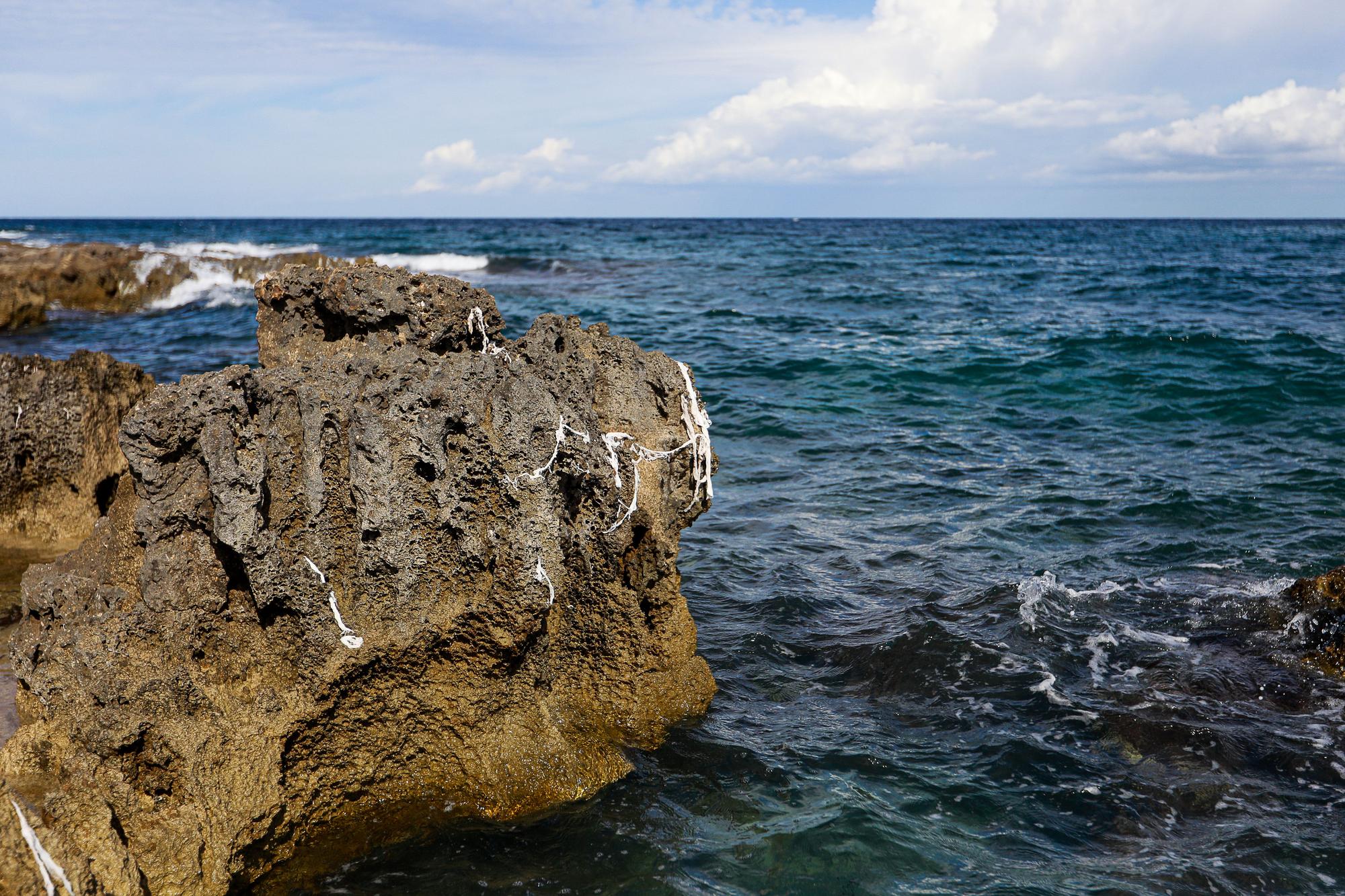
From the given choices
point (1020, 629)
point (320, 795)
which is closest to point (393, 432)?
point (320, 795)

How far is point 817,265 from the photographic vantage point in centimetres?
2694

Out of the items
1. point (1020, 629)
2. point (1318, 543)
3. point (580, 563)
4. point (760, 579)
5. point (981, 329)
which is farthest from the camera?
point (981, 329)

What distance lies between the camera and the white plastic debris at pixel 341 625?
3322 mm

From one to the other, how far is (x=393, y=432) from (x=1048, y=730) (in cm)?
327

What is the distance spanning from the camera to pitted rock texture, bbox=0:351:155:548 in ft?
18.4

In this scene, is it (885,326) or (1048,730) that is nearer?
(1048,730)

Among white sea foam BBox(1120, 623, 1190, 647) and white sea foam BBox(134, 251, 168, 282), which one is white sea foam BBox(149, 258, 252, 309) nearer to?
white sea foam BBox(134, 251, 168, 282)

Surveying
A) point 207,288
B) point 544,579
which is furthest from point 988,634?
point 207,288

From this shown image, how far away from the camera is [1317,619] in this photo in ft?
16.6

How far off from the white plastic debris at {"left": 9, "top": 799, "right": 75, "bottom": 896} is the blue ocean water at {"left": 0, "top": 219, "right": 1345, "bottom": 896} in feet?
2.82

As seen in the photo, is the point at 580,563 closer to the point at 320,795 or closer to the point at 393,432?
the point at 393,432

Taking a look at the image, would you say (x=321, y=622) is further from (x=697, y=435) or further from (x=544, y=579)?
(x=697, y=435)

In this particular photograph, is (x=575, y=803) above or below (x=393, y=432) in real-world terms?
below

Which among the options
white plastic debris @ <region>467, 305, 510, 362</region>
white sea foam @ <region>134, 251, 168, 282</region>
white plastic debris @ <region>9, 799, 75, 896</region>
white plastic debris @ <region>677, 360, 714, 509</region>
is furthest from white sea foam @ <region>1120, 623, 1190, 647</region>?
white sea foam @ <region>134, 251, 168, 282</region>
